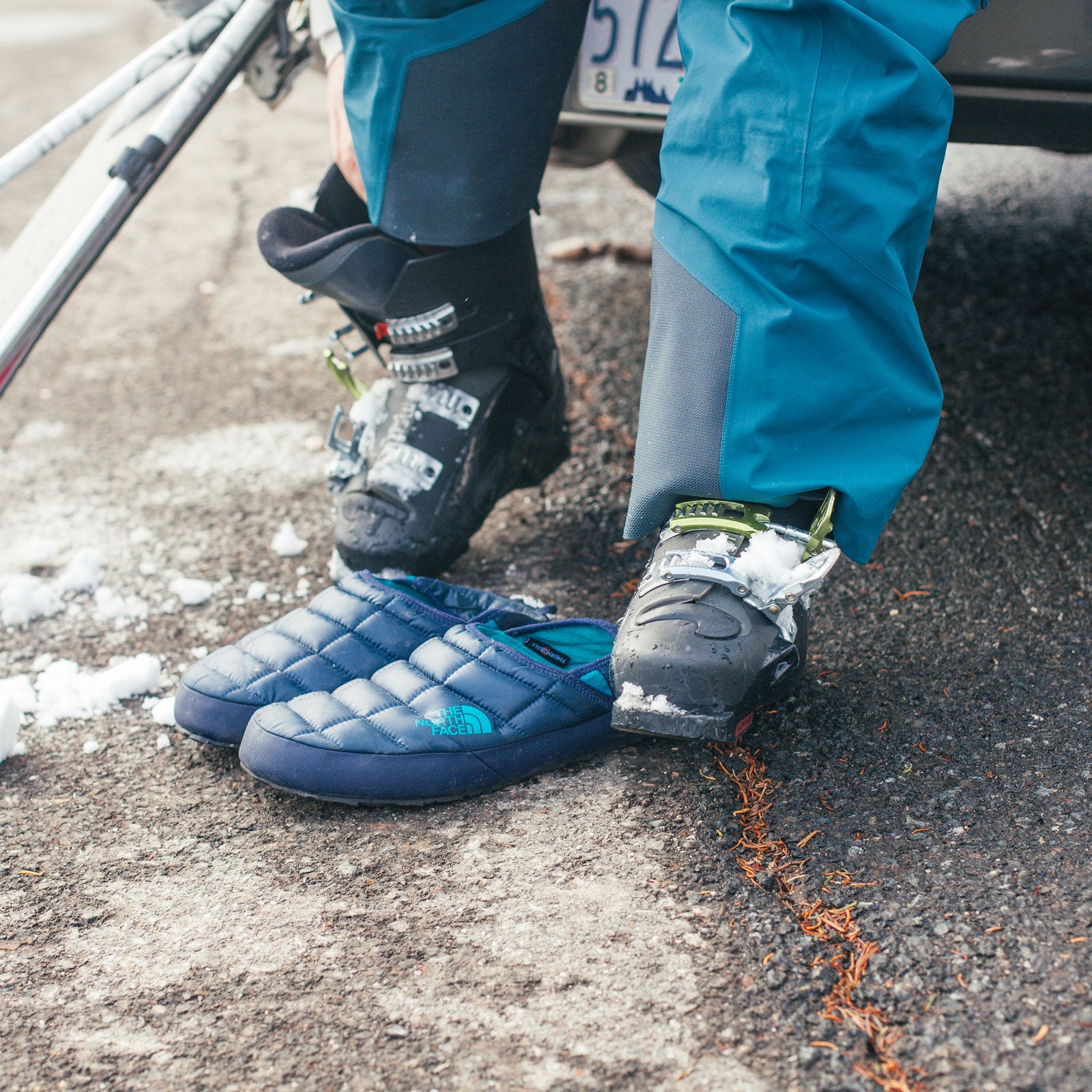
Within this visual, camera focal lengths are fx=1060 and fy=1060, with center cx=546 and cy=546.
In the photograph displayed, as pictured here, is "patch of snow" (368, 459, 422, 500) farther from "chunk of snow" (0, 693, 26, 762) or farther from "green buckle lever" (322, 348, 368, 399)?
"chunk of snow" (0, 693, 26, 762)

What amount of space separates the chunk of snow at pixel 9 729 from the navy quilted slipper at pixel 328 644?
0.21 metres

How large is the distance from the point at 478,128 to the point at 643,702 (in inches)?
30.0

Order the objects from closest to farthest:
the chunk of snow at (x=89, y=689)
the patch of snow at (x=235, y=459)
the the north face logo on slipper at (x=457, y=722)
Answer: the the north face logo on slipper at (x=457, y=722)
the chunk of snow at (x=89, y=689)
the patch of snow at (x=235, y=459)

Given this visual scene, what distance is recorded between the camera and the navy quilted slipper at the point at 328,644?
3.98 feet

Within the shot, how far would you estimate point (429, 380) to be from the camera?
152 cm

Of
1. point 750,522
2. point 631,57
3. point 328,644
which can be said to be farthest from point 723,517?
point 631,57

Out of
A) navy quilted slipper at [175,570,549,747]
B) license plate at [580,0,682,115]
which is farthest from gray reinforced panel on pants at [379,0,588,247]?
navy quilted slipper at [175,570,549,747]

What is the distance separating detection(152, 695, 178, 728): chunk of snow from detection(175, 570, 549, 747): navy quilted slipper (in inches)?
2.9

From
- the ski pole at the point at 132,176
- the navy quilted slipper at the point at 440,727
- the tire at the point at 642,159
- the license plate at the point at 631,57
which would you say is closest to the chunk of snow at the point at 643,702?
the navy quilted slipper at the point at 440,727

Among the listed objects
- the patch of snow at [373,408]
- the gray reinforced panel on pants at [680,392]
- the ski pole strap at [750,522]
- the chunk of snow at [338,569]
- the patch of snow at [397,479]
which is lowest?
the chunk of snow at [338,569]

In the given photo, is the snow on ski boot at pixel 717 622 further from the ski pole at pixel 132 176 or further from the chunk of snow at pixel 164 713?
the ski pole at pixel 132 176

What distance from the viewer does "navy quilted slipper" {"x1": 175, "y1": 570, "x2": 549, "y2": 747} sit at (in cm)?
121

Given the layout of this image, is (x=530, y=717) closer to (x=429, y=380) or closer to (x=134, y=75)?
(x=429, y=380)

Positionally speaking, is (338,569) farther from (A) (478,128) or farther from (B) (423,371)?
(A) (478,128)
